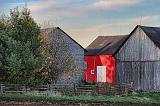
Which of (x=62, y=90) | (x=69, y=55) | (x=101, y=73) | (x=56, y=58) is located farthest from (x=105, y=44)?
(x=62, y=90)

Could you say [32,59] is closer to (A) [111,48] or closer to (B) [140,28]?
(B) [140,28]

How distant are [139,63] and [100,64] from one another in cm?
1178

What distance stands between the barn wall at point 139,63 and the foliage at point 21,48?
12.6 m

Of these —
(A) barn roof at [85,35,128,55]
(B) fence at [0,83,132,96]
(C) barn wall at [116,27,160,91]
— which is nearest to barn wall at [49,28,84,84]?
(C) barn wall at [116,27,160,91]

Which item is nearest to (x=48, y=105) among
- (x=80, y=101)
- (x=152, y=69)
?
(x=80, y=101)

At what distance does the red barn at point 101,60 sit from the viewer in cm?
5850

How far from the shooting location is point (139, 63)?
4988 centimetres

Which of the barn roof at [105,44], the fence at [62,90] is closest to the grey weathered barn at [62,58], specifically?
the fence at [62,90]

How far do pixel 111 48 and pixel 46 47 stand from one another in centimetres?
1697

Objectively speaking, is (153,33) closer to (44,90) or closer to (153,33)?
(153,33)

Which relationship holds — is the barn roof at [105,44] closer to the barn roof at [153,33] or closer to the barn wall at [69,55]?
the barn wall at [69,55]

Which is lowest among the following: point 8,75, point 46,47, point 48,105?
point 48,105

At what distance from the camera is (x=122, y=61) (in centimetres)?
5153

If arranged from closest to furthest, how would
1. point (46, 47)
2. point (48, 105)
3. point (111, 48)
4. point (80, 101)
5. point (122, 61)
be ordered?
1. point (48, 105)
2. point (80, 101)
3. point (46, 47)
4. point (122, 61)
5. point (111, 48)
